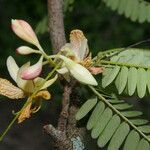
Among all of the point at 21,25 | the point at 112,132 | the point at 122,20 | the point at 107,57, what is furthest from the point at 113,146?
the point at 122,20

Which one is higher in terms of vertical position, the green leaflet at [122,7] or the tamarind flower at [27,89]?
the tamarind flower at [27,89]

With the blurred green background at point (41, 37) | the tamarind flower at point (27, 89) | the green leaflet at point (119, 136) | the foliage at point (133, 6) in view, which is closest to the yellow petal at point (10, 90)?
the tamarind flower at point (27, 89)

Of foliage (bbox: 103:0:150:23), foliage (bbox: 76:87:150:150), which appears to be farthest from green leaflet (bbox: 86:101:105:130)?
foliage (bbox: 103:0:150:23)

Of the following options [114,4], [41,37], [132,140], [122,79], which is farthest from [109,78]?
[41,37]

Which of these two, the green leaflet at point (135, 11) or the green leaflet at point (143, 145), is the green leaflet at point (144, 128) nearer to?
the green leaflet at point (143, 145)

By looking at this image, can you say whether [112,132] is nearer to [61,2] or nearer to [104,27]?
[61,2]

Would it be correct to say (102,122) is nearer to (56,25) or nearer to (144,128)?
(144,128)
